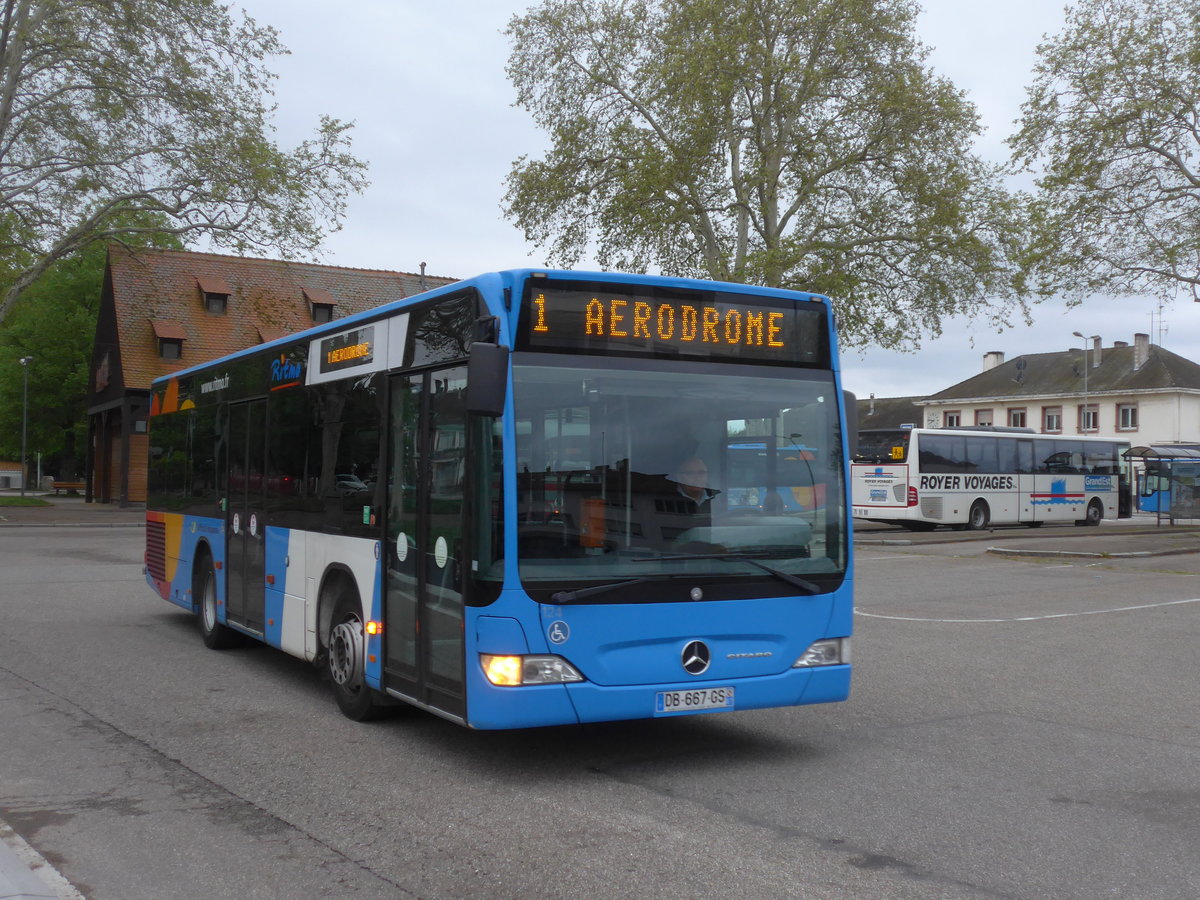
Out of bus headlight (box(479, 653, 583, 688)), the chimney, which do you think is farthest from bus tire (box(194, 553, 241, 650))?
the chimney

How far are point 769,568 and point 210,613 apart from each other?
260 inches

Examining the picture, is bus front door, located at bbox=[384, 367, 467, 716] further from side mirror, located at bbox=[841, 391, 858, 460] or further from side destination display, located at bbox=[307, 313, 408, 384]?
side mirror, located at bbox=[841, 391, 858, 460]

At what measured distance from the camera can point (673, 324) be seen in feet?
23.2

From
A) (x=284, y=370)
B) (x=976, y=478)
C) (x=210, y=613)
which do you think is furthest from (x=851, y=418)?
(x=976, y=478)

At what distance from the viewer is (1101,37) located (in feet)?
102

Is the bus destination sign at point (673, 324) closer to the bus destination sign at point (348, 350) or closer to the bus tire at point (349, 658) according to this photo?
the bus destination sign at point (348, 350)

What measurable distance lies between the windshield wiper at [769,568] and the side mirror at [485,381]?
133cm

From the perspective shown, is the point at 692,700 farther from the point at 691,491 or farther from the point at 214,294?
the point at 214,294

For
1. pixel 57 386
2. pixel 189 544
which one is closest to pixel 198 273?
pixel 57 386

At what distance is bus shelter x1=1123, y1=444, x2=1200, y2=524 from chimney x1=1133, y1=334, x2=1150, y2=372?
84.9 feet

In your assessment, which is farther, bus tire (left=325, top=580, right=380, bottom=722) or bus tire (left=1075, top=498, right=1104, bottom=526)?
bus tire (left=1075, top=498, right=1104, bottom=526)

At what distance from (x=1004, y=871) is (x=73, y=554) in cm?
2278

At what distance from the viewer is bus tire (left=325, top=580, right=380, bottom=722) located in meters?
7.96

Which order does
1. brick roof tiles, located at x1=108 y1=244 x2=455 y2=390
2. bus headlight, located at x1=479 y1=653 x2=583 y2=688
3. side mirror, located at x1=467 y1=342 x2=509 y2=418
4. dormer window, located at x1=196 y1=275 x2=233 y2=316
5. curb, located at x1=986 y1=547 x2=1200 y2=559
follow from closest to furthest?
side mirror, located at x1=467 y1=342 x2=509 y2=418, bus headlight, located at x1=479 y1=653 x2=583 y2=688, curb, located at x1=986 y1=547 x2=1200 y2=559, brick roof tiles, located at x1=108 y1=244 x2=455 y2=390, dormer window, located at x1=196 y1=275 x2=233 y2=316
